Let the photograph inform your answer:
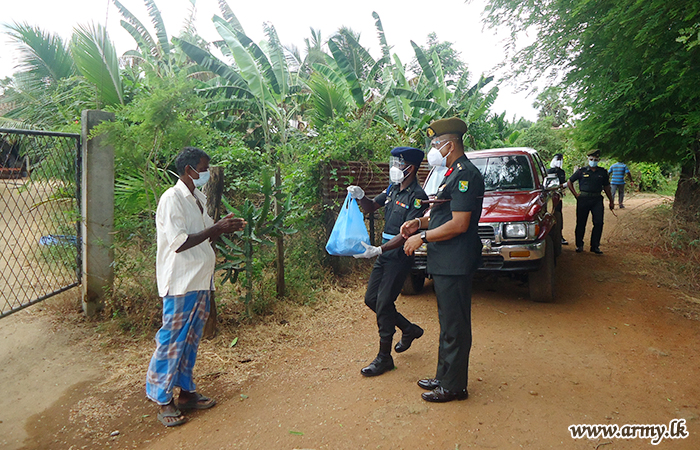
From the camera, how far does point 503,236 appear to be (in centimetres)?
502

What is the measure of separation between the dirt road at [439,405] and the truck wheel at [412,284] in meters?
0.64

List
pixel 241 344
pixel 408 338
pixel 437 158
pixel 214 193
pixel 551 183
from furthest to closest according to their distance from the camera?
pixel 551 183, pixel 214 193, pixel 241 344, pixel 408 338, pixel 437 158

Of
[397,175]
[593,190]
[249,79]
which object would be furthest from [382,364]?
[249,79]

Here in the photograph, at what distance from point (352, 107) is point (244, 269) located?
665 cm

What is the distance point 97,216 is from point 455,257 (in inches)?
155

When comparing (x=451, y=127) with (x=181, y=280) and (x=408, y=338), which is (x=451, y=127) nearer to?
(x=408, y=338)

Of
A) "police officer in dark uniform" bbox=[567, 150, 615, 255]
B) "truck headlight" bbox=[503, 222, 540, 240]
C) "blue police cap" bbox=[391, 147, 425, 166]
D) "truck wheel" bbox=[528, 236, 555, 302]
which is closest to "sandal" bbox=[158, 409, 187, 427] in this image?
"blue police cap" bbox=[391, 147, 425, 166]

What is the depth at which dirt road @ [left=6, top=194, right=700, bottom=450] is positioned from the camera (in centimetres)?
284

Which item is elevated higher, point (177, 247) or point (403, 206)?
point (403, 206)

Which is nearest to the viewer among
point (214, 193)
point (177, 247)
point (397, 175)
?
point (177, 247)

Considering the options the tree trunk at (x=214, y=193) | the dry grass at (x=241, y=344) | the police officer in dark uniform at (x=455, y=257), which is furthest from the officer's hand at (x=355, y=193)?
the dry grass at (x=241, y=344)

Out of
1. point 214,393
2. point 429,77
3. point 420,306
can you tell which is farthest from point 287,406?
point 429,77

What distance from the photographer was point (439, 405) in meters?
3.12

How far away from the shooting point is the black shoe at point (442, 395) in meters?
3.13
